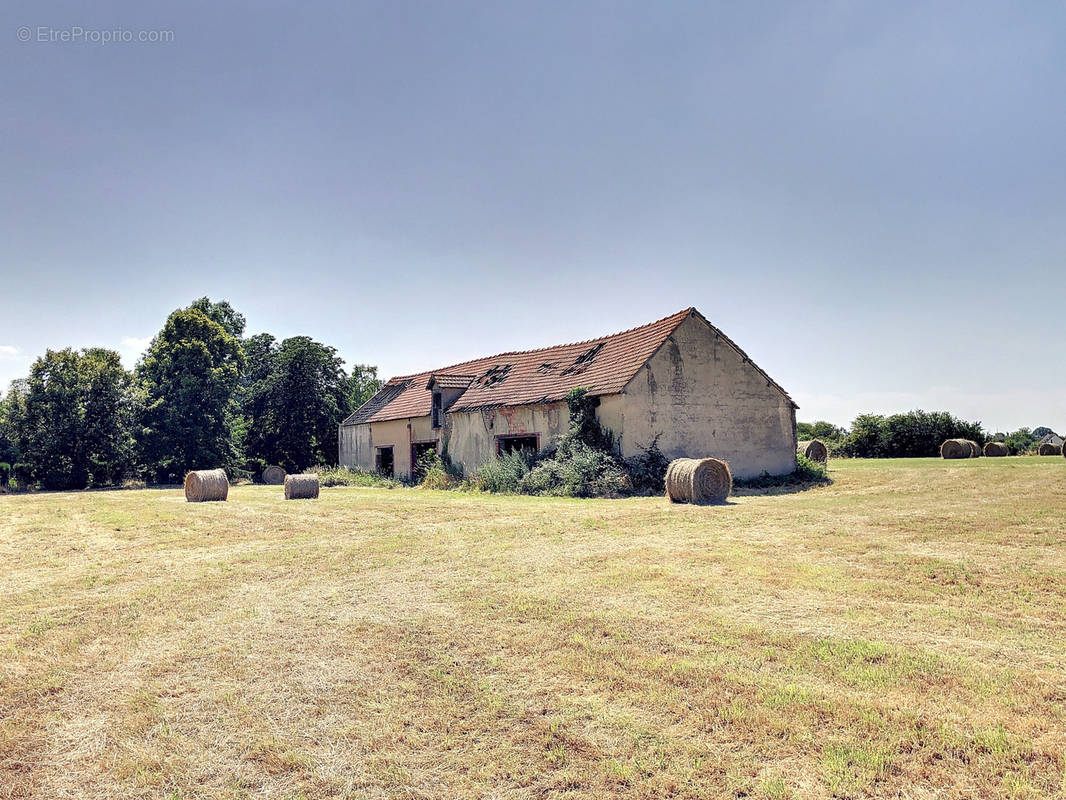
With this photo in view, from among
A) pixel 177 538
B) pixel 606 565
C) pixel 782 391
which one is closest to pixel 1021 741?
pixel 606 565

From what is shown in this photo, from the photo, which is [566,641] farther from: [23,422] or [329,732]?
[23,422]

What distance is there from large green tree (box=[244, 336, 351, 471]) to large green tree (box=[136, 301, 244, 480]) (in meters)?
1.91

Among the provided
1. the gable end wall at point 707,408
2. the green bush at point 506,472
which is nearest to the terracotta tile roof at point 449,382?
the green bush at point 506,472

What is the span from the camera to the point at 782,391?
77.4 ft

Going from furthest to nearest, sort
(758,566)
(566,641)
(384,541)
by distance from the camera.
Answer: (384,541)
(758,566)
(566,641)

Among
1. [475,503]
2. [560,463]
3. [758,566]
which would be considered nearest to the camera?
[758,566]

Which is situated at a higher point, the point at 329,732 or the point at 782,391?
the point at 782,391

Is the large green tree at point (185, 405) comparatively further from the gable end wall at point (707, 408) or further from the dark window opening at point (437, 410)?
the gable end wall at point (707, 408)

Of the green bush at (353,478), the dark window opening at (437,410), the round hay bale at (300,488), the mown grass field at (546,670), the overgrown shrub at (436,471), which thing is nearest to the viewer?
the mown grass field at (546,670)

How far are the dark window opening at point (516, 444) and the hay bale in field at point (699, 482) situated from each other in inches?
319

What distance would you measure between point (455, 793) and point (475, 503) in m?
13.3

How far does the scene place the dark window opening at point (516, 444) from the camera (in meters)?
22.9

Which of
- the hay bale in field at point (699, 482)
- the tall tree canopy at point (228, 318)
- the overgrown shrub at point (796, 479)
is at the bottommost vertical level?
the overgrown shrub at point (796, 479)

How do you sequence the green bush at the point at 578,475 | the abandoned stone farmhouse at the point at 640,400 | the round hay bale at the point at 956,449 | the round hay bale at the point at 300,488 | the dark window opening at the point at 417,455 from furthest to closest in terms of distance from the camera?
the round hay bale at the point at 956,449
the dark window opening at the point at 417,455
the abandoned stone farmhouse at the point at 640,400
the round hay bale at the point at 300,488
the green bush at the point at 578,475
